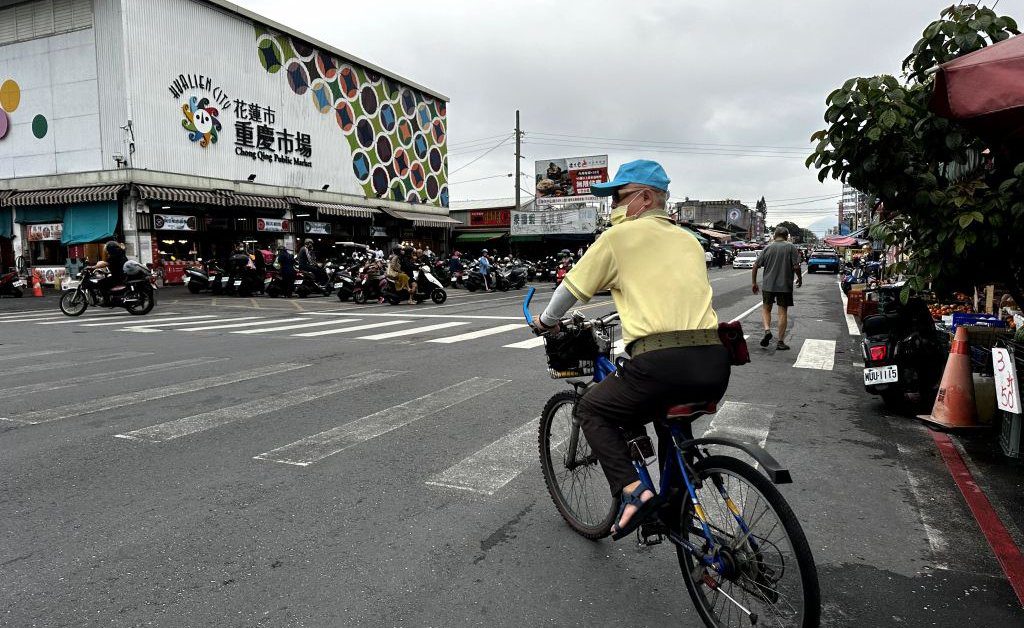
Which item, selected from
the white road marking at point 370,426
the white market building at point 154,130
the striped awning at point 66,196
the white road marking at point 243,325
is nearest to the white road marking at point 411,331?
the white road marking at point 243,325

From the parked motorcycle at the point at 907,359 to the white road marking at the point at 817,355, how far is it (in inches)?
95.1

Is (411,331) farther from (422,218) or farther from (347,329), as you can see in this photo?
(422,218)

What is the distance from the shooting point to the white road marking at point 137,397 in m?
5.94

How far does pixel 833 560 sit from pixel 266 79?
3261cm

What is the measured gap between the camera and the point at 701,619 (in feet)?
8.89

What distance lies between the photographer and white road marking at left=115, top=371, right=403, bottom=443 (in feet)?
17.6

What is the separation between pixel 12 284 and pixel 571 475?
26369mm

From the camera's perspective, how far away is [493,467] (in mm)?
4590

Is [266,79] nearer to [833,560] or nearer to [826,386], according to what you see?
[826,386]

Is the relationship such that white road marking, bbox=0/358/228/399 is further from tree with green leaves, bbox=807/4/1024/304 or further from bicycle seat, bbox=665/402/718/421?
tree with green leaves, bbox=807/4/1024/304

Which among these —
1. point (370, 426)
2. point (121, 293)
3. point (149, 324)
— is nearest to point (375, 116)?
point (121, 293)

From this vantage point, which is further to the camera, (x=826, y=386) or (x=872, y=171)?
(x=826, y=386)

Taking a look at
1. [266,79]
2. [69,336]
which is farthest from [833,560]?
[266,79]

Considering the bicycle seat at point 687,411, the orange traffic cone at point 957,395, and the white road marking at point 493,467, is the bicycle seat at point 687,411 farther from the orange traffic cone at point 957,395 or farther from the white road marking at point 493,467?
the orange traffic cone at point 957,395
